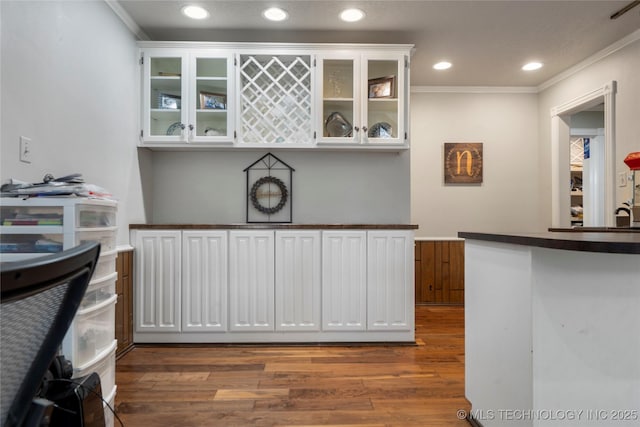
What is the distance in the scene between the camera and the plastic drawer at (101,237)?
1.40m

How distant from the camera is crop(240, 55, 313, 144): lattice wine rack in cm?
265

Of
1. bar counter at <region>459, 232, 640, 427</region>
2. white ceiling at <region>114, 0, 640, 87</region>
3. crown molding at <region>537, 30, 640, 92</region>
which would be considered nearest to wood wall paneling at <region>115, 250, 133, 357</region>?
white ceiling at <region>114, 0, 640, 87</region>

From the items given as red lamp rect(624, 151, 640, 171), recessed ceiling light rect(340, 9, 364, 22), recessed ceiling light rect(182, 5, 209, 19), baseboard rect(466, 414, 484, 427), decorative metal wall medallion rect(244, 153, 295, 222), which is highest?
recessed ceiling light rect(340, 9, 364, 22)

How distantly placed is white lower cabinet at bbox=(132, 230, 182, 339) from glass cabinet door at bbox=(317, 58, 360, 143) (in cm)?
146

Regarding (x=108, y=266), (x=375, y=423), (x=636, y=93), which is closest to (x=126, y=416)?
(x=108, y=266)

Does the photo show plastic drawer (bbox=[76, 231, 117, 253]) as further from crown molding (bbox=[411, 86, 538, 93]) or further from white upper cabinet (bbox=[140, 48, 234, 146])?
crown molding (bbox=[411, 86, 538, 93])

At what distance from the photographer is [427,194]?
150 inches

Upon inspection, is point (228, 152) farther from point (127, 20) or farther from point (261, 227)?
point (127, 20)

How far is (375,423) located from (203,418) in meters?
0.82

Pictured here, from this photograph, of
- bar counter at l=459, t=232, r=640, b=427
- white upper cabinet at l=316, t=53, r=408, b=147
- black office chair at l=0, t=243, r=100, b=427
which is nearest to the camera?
black office chair at l=0, t=243, r=100, b=427

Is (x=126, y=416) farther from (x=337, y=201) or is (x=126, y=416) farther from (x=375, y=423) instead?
(x=337, y=201)

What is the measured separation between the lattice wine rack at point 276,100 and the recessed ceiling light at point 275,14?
0.89ft

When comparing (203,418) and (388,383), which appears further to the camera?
(388,383)

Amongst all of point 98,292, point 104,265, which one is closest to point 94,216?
point 104,265
